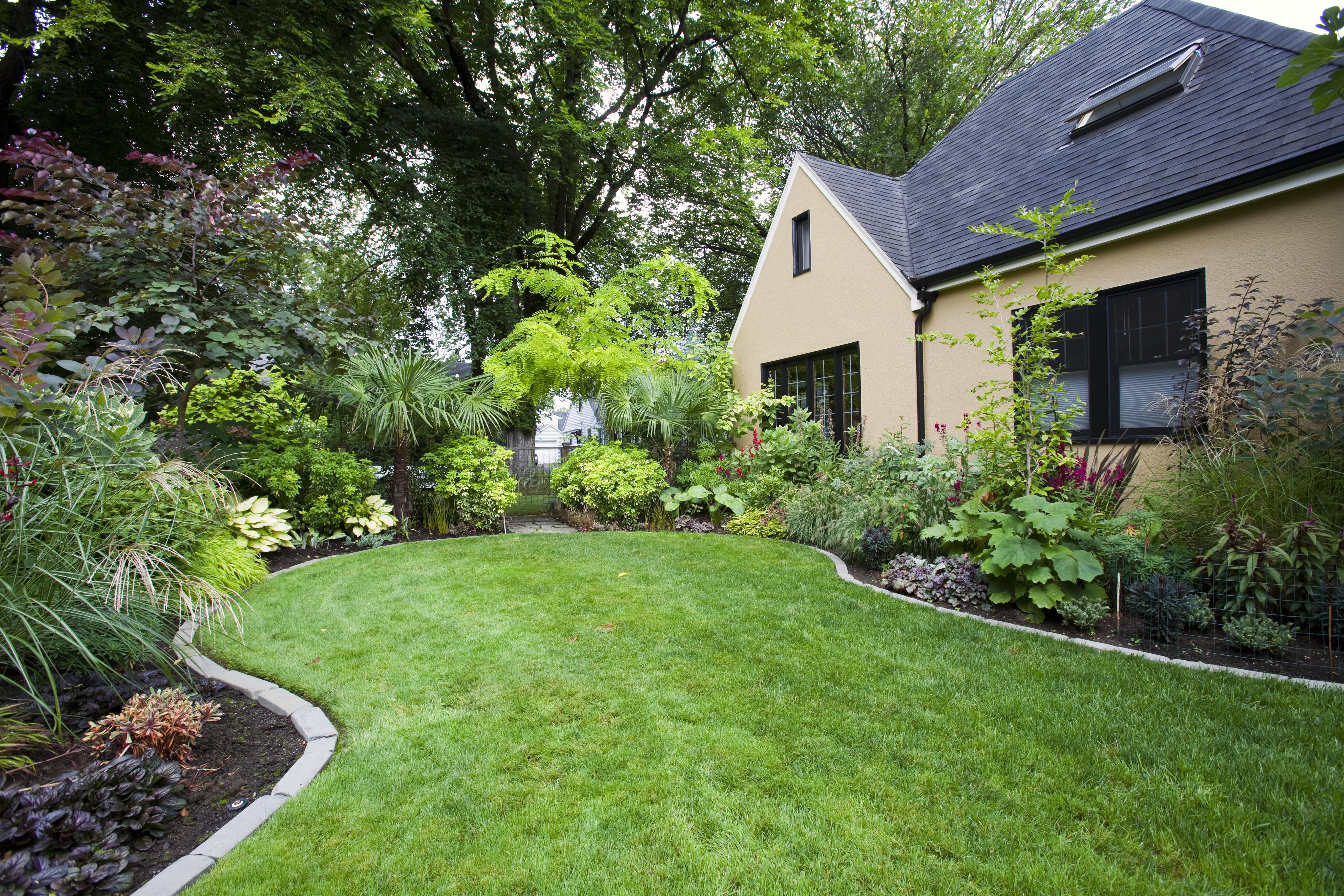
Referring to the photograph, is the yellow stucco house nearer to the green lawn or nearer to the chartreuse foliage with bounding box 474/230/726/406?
the chartreuse foliage with bounding box 474/230/726/406

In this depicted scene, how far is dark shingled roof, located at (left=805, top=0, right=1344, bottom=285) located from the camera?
191 inches

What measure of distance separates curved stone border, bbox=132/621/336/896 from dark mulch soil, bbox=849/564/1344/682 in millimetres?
3914

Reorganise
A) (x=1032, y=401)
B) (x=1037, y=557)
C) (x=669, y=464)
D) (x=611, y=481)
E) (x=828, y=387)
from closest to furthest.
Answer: (x=1037, y=557) → (x=1032, y=401) → (x=611, y=481) → (x=669, y=464) → (x=828, y=387)

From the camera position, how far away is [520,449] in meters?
13.1

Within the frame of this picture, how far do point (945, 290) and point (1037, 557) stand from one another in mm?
4619

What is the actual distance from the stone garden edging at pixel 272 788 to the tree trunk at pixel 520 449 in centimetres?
935

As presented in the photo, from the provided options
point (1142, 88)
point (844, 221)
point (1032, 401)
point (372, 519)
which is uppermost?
point (1142, 88)

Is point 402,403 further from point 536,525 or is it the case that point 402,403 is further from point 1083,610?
point 1083,610

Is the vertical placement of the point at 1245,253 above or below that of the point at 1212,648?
above

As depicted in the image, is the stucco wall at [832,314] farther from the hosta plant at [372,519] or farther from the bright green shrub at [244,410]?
the bright green shrub at [244,410]

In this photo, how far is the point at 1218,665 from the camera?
3018 millimetres

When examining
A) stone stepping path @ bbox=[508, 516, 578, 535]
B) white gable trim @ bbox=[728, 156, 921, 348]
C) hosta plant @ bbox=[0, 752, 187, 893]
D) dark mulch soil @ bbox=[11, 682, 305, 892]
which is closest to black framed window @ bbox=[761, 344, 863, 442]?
white gable trim @ bbox=[728, 156, 921, 348]

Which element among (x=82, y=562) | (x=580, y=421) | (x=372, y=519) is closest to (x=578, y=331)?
(x=372, y=519)

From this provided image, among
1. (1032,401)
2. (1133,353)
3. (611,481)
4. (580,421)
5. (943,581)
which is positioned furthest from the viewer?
(580,421)
